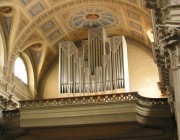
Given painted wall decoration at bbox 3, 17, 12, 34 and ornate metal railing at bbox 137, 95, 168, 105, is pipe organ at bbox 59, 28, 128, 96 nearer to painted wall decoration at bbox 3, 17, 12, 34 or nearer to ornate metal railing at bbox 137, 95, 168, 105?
ornate metal railing at bbox 137, 95, 168, 105

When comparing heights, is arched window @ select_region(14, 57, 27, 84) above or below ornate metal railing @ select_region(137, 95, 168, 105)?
above

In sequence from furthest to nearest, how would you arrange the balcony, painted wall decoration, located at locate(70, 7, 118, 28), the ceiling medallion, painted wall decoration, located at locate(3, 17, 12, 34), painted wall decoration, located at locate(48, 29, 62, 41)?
painted wall decoration, located at locate(48, 29, 62, 41)
the ceiling medallion
painted wall decoration, located at locate(70, 7, 118, 28)
painted wall decoration, located at locate(3, 17, 12, 34)
the balcony

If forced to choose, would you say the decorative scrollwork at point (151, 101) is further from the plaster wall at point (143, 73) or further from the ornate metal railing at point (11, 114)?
the ornate metal railing at point (11, 114)

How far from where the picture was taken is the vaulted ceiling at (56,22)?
14.3 m


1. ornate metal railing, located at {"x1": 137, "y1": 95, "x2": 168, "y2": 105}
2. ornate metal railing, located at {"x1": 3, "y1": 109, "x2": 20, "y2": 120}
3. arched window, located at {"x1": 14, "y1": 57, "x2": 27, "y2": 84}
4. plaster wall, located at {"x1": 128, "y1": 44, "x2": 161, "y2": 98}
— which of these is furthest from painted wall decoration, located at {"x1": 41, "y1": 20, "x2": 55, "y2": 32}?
ornate metal railing, located at {"x1": 137, "y1": 95, "x2": 168, "y2": 105}

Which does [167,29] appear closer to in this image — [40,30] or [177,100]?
[177,100]

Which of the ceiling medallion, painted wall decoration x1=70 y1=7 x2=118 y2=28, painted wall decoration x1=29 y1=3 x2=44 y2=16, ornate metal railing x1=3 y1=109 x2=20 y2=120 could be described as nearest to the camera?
ornate metal railing x1=3 y1=109 x2=20 y2=120

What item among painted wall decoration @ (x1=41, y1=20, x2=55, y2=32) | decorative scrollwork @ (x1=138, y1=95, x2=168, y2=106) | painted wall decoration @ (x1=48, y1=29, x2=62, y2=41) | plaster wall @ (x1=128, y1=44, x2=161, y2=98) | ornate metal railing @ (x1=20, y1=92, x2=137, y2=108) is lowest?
decorative scrollwork @ (x1=138, y1=95, x2=168, y2=106)

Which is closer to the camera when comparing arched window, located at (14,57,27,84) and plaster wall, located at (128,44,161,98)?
plaster wall, located at (128,44,161,98)

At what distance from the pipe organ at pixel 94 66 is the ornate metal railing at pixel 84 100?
4.36 ft

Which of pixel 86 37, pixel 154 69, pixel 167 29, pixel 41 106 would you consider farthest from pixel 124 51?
pixel 167 29

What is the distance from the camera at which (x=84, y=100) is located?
43.2 feet

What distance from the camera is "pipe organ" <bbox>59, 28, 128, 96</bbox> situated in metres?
14.7

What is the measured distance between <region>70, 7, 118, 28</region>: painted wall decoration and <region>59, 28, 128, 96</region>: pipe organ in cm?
38
